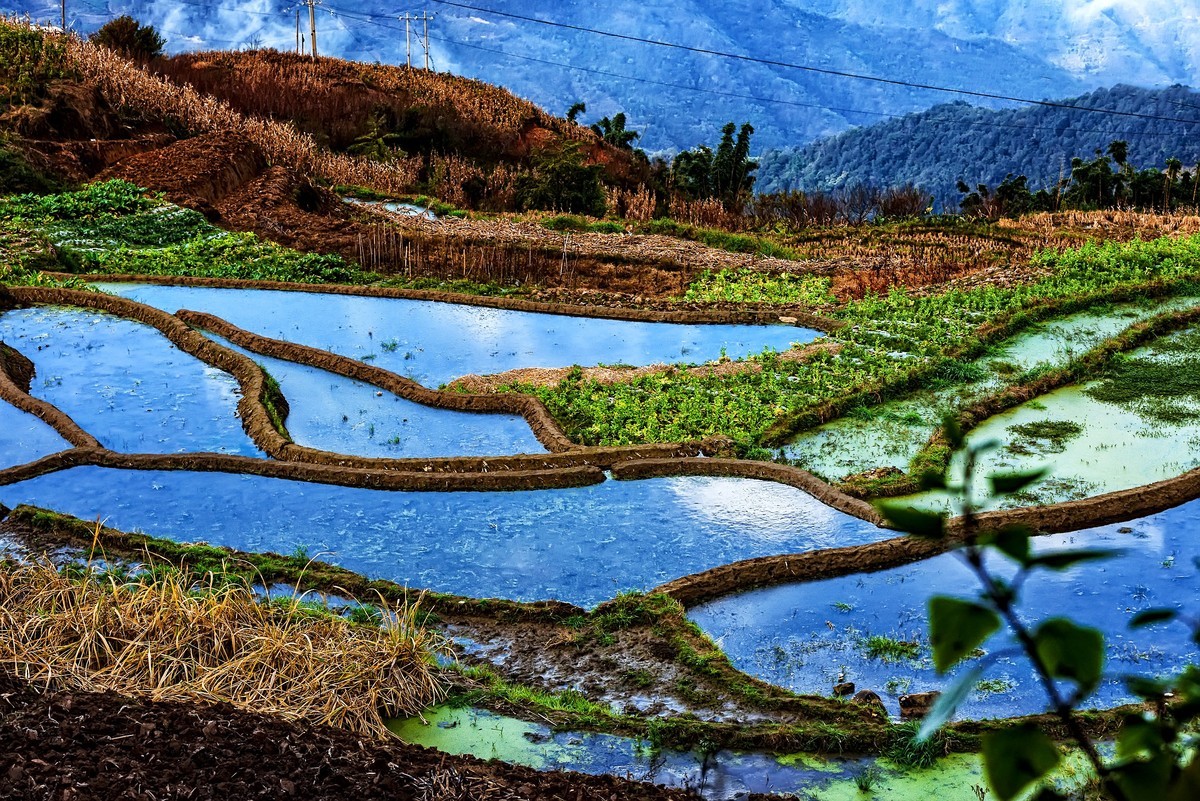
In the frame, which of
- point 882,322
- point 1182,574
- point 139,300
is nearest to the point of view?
point 1182,574

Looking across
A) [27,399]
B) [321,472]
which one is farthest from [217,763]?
[27,399]

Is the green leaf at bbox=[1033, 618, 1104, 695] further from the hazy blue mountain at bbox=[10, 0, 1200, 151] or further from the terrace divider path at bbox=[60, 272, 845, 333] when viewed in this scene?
the hazy blue mountain at bbox=[10, 0, 1200, 151]

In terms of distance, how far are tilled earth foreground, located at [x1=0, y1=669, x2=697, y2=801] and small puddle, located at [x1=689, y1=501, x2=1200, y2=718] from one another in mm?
1885

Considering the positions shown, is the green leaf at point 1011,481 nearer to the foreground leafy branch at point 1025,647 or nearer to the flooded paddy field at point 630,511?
the foreground leafy branch at point 1025,647

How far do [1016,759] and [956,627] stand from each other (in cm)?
12

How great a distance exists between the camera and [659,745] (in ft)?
15.2

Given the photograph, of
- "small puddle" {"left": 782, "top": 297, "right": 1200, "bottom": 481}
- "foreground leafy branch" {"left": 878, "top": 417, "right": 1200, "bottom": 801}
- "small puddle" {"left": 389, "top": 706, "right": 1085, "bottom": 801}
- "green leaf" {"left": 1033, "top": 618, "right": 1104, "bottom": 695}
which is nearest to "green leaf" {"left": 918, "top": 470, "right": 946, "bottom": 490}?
"foreground leafy branch" {"left": 878, "top": 417, "right": 1200, "bottom": 801}

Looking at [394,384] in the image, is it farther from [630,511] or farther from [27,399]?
[630,511]

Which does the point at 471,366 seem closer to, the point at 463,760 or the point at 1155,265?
the point at 463,760

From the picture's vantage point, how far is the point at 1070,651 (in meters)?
0.96

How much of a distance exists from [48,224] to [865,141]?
184 ft

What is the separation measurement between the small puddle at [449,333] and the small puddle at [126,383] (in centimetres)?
101

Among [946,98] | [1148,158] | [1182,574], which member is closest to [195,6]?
[946,98]

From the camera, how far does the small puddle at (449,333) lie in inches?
443
